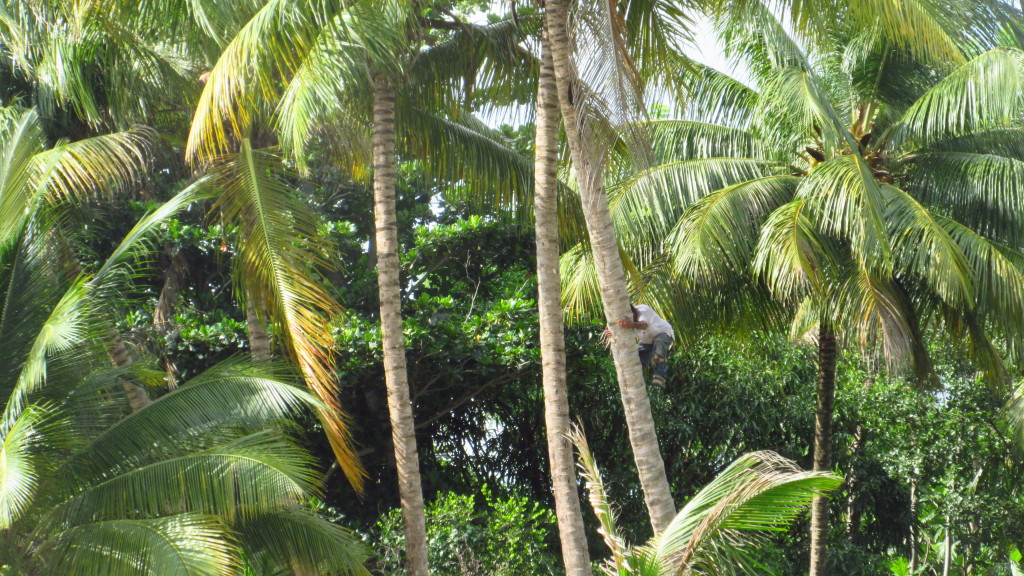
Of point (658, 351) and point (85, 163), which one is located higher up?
point (85, 163)

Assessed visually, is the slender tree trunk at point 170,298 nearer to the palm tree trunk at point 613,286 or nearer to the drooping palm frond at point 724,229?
the drooping palm frond at point 724,229

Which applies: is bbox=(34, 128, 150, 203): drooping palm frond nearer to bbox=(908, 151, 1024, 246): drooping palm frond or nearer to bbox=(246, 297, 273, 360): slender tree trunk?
bbox=(246, 297, 273, 360): slender tree trunk

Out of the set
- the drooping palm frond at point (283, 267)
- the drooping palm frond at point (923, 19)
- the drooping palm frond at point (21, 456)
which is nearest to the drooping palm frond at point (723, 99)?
the drooping palm frond at point (923, 19)

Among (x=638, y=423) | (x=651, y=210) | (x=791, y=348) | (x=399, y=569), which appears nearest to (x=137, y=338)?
(x=399, y=569)

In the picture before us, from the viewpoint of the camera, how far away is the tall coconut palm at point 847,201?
30.2 feet

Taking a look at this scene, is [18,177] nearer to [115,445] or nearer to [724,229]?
[115,445]

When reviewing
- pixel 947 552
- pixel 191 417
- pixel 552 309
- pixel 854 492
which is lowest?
pixel 947 552

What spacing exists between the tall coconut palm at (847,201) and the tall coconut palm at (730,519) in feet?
13.9

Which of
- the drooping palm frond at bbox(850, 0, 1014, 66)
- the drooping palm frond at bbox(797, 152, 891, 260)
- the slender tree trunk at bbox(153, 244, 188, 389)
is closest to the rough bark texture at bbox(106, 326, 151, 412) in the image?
the slender tree trunk at bbox(153, 244, 188, 389)

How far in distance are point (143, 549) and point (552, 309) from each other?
3.27m

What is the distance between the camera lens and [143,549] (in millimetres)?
6332

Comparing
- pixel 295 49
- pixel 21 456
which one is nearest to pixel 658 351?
pixel 295 49

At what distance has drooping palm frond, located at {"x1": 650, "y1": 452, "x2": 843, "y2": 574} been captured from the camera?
4664mm

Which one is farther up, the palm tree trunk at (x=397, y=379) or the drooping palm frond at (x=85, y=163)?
the drooping palm frond at (x=85, y=163)
